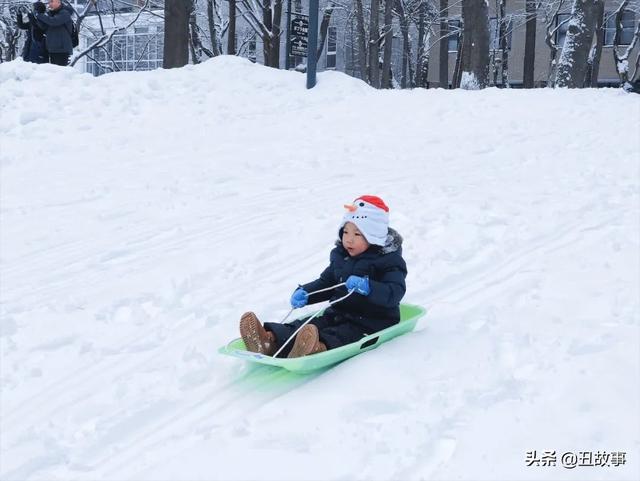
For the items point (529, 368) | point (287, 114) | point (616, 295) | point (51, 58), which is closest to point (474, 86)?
point (287, 114)

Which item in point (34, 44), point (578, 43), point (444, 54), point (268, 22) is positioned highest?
point (268, 22)

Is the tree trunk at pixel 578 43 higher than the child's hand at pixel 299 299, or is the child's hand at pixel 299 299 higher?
the tree trunk at pixel 578 43

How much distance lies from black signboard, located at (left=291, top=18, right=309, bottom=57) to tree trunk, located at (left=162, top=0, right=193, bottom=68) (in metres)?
A: 2.20

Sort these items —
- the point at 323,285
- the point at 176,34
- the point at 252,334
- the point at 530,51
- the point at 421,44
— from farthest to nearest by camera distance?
1. the point at 421,44
2. the point at 530,51
3. the point at 176,34
4. the point at 323,285
5. the point at 252,334

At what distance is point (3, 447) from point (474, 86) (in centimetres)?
1495

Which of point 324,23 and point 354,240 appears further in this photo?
point 324,23

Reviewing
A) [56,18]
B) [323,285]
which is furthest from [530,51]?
[323,285]

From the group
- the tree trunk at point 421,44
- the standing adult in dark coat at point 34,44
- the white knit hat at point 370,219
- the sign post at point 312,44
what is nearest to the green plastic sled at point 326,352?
the white knit hat at point 370,219

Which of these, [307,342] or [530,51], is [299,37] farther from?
[530,51]

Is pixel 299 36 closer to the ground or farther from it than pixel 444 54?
closer to the ground

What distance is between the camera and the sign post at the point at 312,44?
13.6 m

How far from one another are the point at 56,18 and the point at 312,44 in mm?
4206

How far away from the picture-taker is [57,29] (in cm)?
1352

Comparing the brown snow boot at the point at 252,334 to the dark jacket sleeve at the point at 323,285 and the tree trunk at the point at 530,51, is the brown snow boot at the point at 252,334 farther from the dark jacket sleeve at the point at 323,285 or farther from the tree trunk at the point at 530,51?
the tree trunk at the point at 530,51
